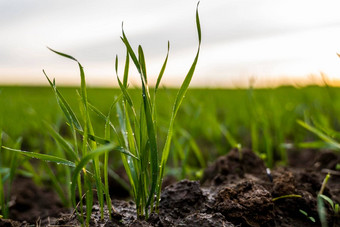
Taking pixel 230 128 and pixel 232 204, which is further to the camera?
pixel 230 128

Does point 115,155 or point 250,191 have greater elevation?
point 250,191

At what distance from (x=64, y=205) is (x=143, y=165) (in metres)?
0.92

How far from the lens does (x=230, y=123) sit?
9.20 feet

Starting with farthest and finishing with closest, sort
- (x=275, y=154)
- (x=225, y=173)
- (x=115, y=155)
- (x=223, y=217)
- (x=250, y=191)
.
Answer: (x=115, y=155) < (x=275, y=154) < (x=225, y=173) < (x=250, y=191) < (x=223, y=217)

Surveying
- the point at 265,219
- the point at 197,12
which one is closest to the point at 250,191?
the point at 265,219

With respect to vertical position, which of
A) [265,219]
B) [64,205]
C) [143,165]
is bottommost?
[64,205]

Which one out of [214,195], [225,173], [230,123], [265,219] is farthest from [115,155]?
[265,219]

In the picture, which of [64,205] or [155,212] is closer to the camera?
[155,212]

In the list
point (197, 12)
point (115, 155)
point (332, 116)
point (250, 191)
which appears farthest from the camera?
point (332, 116)

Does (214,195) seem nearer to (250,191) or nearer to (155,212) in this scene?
(250,191)

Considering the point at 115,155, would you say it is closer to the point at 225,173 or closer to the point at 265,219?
the point at 225,173

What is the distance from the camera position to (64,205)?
1801mm

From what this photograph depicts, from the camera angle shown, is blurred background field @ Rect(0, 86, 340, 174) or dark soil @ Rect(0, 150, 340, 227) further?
blurred background field @ Rect(0, 86, 340, 174)

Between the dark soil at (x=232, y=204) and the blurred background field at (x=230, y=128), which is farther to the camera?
the blurred background field at (x=230, y=128)
